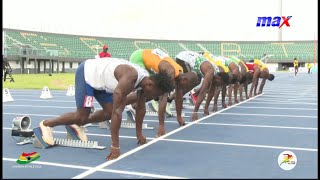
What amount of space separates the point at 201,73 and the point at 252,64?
694 centimetres

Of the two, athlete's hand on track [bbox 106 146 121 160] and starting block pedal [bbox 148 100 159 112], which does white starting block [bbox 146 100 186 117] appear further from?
athlete's hand on track [bbox 106 146 121 160]

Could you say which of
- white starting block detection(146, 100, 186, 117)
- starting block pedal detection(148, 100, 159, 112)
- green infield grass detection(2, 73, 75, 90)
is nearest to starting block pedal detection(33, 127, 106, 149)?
white starting block detection(146, 100, 186, 117)

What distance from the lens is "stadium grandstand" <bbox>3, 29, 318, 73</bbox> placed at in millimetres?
45438

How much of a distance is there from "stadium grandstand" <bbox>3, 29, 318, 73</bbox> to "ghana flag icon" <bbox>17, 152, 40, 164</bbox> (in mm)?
38897

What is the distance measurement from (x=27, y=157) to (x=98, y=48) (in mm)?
59215

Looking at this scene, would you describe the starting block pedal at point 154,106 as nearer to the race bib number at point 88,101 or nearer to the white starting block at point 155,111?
the white starting block at point 155,111

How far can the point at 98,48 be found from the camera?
6266 centimetres

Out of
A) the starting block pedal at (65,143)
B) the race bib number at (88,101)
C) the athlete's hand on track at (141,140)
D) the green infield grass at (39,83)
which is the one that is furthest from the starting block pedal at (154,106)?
the green infield grass at (39,83)

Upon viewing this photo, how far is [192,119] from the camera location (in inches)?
311

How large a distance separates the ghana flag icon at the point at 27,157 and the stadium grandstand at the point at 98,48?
38.9 m

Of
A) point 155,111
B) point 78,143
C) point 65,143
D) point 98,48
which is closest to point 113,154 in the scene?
point 78,143

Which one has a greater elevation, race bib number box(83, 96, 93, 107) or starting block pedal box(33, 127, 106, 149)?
race bib number box(83, 96, 93, 107)

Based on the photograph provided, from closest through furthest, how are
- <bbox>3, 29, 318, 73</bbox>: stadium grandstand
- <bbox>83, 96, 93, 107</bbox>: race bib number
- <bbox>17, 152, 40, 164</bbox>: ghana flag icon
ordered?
<bbox>17, 152, 40, 164</bbox>: ghana flag icon
<bbox>83, 96, 93, 107</bbox>: race bib number
<bbox>3, 29, 318, 73</bbox>: stadium grandstand

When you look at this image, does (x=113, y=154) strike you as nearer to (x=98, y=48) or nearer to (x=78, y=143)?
(x=78, y=143)
